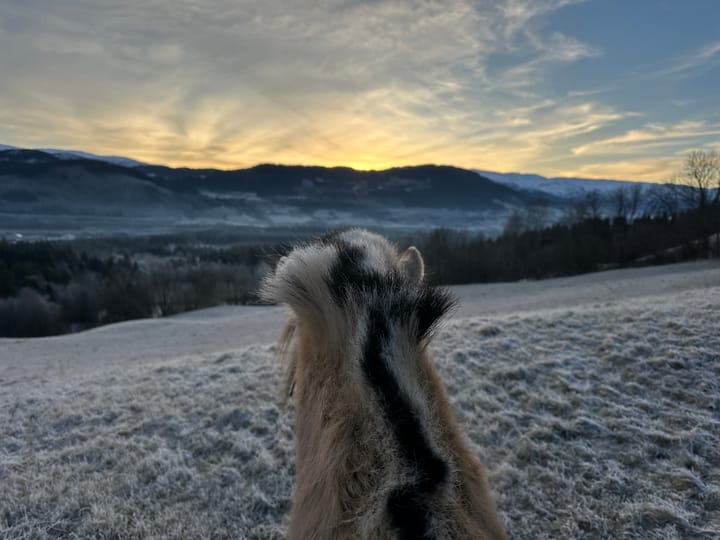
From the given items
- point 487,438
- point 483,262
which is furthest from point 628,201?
point 487,438

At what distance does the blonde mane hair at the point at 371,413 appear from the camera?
3.64 feet

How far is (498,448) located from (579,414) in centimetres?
132

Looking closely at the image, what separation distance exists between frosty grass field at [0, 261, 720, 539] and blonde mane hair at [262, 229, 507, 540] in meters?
3.00

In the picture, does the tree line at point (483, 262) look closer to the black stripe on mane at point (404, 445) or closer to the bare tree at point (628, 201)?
the bare tree at point (628, 201)

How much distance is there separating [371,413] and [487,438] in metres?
4.63

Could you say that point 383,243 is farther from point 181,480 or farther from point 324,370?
point 181,480

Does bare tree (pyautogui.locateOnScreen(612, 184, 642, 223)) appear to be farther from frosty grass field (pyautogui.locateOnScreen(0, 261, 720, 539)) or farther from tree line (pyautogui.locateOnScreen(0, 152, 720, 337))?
frosty grass field (pyautogui.locateOnScreen(0, 261, 720, 539))

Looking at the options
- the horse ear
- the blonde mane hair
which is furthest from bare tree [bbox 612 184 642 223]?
the blonde mane hair

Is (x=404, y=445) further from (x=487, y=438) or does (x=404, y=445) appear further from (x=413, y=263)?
(x=487, y=438)

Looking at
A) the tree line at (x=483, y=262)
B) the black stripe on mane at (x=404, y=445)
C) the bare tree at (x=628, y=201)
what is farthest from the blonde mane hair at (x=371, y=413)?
the bare tree at (x=628, y=201)

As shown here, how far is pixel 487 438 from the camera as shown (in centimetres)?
521

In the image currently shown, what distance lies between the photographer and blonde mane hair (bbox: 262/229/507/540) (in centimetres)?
111

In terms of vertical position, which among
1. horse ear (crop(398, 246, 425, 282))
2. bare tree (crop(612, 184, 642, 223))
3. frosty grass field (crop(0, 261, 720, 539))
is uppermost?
bare tree (crop(612, 184, 642, 223))

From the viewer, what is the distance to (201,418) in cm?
616
